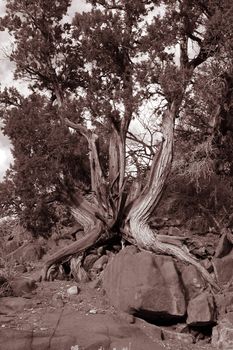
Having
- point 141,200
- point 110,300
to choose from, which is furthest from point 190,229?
point 110,300

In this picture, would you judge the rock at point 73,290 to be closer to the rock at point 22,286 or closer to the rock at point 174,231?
the rock at point 22,286

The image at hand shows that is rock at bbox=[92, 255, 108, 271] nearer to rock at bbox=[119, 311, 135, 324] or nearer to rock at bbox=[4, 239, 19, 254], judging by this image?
rock at bbox=[119, 311, 135, 324]

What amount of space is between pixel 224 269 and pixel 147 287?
2.20 metres

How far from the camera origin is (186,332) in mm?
10172

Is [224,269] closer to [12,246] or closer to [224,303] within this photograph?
[224,303]

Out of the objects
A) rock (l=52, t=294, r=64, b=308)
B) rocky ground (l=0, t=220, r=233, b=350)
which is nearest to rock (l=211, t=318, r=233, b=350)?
rocky ground (l=0, t=220, r=233, b=350)

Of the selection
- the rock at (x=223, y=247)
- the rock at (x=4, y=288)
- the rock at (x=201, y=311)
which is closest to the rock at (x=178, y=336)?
the rock at (x=201, y=311)

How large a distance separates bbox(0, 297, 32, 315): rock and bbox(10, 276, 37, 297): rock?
344 millimetres

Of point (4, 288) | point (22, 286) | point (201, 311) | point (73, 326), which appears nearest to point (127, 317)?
point (73, 326)

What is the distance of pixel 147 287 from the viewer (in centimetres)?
1038

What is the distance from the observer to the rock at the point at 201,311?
999 centimetres

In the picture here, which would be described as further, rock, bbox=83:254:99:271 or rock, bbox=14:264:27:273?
rock, bbox=83:254:99:271

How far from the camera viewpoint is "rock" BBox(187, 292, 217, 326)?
9.99m

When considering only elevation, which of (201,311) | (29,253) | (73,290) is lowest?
(201,311)
